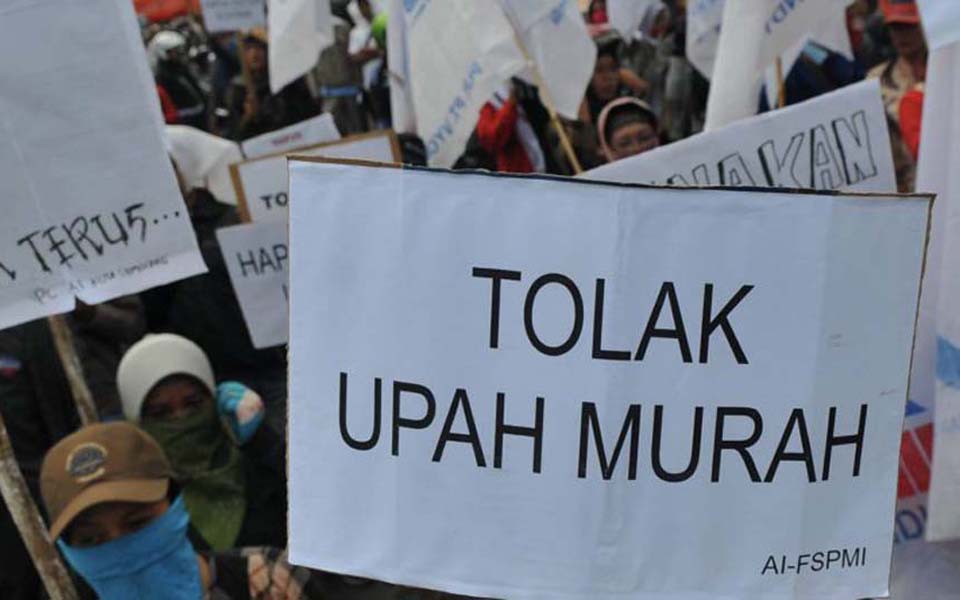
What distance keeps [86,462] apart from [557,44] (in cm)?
211

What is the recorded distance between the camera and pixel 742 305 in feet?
6.55

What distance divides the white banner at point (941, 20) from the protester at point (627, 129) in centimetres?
209

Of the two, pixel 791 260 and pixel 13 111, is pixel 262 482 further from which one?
pixel 791 260

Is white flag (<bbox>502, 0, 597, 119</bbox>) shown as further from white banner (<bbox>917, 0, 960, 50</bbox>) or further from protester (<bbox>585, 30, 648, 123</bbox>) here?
protester (<bbox>585, 30, 648, 123</bbox>)

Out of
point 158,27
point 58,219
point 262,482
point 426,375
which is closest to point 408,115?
point 262,482

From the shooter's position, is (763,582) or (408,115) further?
(408,115)

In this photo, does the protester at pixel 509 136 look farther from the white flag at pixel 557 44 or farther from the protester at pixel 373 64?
the protester at pixel 373 64

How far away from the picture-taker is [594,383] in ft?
6.64

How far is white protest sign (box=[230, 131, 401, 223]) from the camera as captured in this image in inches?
173

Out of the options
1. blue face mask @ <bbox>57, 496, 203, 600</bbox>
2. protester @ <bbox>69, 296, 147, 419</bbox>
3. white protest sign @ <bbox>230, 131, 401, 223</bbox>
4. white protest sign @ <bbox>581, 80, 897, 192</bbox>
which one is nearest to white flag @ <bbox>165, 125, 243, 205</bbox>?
white protest sign @ <bbox>230, 131, 401, 223</bbox>

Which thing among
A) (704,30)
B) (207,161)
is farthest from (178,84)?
(704,30)

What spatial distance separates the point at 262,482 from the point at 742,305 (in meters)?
2.11

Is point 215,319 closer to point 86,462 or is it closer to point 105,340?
point 105,340

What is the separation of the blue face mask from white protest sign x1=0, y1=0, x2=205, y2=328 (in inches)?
21.3
